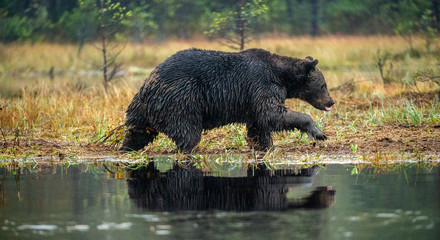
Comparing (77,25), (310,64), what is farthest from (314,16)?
(310,64)

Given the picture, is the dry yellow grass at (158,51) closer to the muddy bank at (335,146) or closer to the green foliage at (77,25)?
the green foliage at (77,25)

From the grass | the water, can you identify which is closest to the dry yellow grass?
the grass

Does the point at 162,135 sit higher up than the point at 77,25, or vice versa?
the point at 77,25

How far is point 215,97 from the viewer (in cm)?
921

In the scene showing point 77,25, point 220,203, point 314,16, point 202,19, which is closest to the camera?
point 220,203

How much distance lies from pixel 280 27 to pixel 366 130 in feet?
97.8

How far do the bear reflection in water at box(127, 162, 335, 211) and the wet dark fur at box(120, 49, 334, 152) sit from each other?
892mm

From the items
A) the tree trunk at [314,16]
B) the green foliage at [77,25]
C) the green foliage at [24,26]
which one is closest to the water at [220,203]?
the green foliage at [77,25]

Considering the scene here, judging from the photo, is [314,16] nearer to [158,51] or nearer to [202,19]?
[202,19]

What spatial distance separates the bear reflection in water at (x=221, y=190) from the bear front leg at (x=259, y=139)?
1.22 metres

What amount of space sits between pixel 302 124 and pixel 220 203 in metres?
3.10

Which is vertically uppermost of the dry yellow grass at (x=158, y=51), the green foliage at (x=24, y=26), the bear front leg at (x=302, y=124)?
the green foliage at (x=24, y=26)

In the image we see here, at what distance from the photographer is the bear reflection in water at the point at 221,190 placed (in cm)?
626

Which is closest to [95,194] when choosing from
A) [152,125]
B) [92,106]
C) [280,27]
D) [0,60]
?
[152,125]
